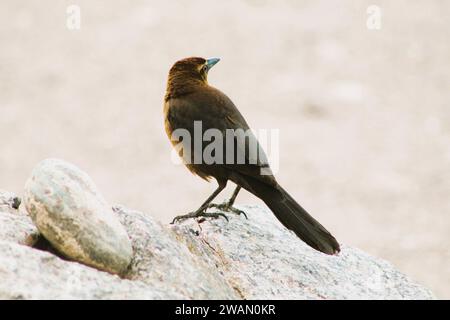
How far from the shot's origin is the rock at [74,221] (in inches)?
179

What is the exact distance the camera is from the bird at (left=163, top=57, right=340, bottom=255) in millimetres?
5500

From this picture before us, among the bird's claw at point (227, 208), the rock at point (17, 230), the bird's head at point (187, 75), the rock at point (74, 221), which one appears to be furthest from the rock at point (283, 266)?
the bird's head at point (187, 75)

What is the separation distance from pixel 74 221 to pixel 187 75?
196 centimetres

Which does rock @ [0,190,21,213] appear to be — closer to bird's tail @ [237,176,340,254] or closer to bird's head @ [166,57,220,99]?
bird's head @ [166,57,220,99]

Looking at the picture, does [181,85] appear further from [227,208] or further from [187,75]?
[227,208]

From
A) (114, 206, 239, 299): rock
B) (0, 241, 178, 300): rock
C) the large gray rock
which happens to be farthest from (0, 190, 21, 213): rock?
(0, 241, 178, 300): rock

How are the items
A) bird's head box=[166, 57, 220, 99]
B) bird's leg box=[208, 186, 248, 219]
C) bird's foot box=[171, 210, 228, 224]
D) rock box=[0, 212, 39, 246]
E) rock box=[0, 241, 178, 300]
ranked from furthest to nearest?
bird's head box=[166, 57, 220, 99]
bird's leg box=[208, 186, 248, 219]
bird's foot box=[171, 210, 228, 224]
rock box=[0, 212, 39, 246]
rock box=[0, 241, 178, 300]

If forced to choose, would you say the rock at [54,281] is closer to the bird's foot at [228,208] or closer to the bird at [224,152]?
the bird at [224,152]

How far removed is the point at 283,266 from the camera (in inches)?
207

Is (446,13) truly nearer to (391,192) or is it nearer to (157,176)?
(391,192)

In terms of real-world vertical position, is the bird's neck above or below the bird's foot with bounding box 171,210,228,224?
above

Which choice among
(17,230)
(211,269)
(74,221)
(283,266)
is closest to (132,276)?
(74,221)

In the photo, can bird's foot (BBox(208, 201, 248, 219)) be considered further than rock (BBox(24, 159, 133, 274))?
Yes
